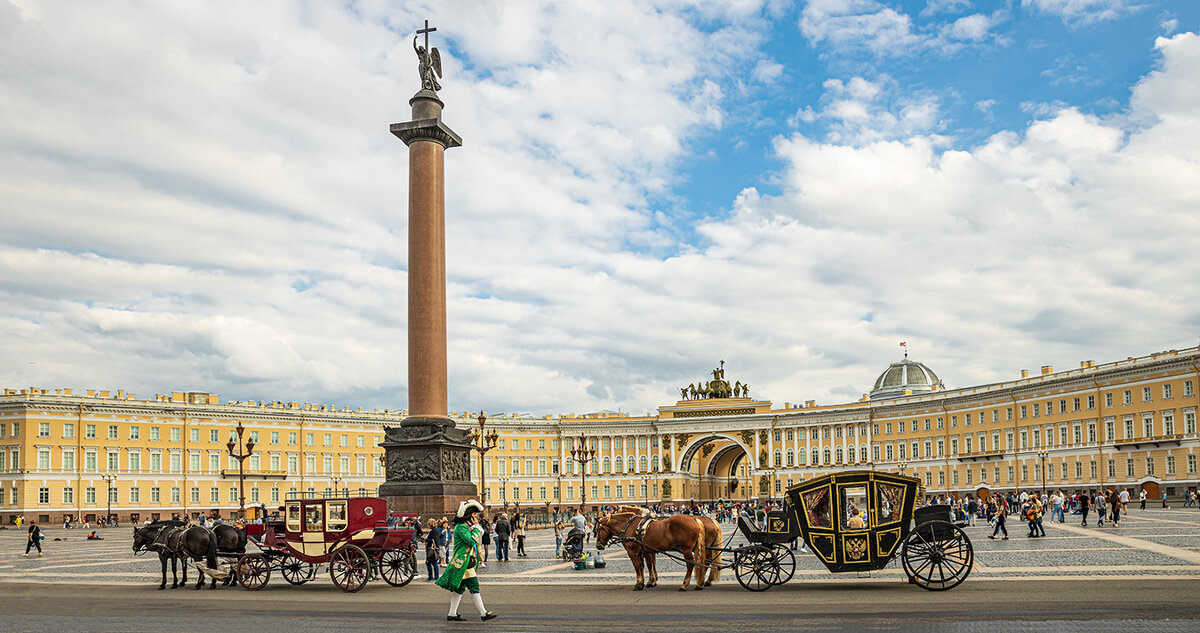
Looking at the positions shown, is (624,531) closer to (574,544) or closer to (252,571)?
(574,544)

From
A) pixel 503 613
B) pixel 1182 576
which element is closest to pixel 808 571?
pixel 1182 576

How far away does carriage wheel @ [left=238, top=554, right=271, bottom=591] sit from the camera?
22.0 m

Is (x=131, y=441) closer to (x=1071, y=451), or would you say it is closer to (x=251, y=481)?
(x=251, y=481)

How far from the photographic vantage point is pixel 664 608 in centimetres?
1669

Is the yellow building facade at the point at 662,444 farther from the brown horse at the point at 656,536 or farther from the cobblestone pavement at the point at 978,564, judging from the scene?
the brown horse at the point at 656,536

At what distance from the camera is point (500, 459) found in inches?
4897

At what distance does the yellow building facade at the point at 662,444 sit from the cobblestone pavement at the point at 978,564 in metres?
34.1

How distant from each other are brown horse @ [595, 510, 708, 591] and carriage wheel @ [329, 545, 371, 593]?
4.70 meters

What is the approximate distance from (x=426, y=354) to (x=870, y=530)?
23038 millimetres

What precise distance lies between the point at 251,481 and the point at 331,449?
10.0 metres

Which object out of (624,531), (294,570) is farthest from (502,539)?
(624,531)

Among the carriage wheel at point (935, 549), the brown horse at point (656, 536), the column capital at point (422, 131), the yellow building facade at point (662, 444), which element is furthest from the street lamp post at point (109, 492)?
the carriage wheel at point (935, 549)

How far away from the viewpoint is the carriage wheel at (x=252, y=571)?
2200 cm

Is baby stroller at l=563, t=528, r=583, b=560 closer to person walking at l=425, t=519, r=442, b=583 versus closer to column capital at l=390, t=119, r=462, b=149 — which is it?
person walking at l=425, t=519, r=442, b=583
